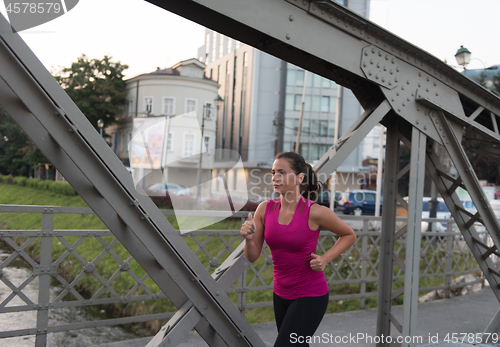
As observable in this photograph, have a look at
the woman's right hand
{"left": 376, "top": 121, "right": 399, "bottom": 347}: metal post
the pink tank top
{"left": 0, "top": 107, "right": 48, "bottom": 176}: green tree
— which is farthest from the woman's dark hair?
{"left": 0, "top": 107, "right": 48, "bottom": 176}: green tree

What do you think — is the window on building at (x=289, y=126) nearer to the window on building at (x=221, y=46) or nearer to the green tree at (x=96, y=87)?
the window on building at (x=221, y=46)

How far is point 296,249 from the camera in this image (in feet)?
8.27

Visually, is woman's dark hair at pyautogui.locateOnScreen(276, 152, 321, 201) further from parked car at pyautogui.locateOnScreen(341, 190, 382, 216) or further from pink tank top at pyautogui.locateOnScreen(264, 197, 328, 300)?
parked car at pyautogui.locateOnScreen(341, 190, 382, 216)

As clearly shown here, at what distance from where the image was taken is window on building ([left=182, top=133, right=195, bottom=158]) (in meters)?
6.03

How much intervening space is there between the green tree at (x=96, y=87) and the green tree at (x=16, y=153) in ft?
38.5

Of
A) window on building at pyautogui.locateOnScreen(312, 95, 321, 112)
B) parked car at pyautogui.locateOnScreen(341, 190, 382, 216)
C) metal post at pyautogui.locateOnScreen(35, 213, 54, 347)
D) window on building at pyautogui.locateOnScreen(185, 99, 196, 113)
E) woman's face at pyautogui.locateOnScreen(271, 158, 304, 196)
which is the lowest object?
parked car at pyautogui.locateOnScreen(341, 190, 382, 216)

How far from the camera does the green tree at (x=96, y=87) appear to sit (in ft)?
99.1

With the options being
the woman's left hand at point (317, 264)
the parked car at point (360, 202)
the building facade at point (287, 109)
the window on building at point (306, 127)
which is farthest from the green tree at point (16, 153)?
the window on building at point (306, 127)

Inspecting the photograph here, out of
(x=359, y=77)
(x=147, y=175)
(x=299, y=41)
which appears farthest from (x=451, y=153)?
(x=147, y=175)

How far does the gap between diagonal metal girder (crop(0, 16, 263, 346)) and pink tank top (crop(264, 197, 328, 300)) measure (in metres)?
0.44

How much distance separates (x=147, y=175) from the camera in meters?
5.79

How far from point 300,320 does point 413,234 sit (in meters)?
1.83

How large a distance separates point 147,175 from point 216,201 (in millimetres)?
2099

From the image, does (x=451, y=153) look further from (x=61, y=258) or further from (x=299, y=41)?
(x=61, y=258)
